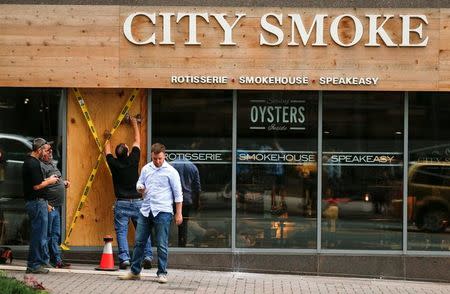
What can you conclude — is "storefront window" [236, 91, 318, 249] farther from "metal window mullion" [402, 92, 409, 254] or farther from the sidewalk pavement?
"metal window mullion" [402, 92, 409, 254]

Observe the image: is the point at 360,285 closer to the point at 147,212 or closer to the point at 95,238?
the point at 147,212

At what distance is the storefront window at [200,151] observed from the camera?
13094 mm

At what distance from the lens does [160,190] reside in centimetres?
1110

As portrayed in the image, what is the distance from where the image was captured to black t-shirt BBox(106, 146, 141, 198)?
41.2ft

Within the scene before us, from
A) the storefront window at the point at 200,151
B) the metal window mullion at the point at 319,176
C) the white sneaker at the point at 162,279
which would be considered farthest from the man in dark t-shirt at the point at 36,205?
the metal window mullion at the point at 319,176

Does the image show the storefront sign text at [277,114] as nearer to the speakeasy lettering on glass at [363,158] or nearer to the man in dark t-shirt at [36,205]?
the speakeasy lettering on glass at [363,158]

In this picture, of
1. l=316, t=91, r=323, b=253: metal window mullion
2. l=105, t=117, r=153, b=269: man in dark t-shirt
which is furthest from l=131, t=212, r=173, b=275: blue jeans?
l=316, t=91, r=323, b=253: metal window mullion

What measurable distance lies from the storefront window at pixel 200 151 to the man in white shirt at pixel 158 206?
1.88 metres

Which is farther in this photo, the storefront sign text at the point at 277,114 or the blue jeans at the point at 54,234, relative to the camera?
the storefront sign text at the point at 277,114

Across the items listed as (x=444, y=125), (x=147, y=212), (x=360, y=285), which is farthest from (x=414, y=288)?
(x=147, y=212)

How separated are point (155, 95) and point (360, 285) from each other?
4.35 m

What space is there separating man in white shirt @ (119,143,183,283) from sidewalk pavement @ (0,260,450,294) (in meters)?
0.31

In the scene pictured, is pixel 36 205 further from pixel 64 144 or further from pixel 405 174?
pixel 405 174

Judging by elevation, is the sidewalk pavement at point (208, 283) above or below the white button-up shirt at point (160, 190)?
below
